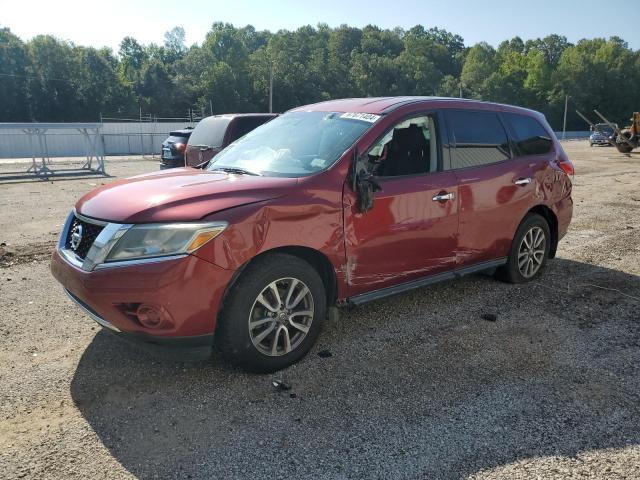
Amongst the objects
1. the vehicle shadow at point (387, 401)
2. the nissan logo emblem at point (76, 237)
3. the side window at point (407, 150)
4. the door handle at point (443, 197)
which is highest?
the side window at point (407, 150)

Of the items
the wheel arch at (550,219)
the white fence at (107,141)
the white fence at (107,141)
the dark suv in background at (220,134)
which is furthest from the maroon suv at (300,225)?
the white fence at (107,141)

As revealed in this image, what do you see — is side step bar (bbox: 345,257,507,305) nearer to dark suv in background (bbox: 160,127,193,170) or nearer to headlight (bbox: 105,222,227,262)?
headlight (bbox: 105,222,227,262)

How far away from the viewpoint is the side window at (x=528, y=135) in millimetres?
5301

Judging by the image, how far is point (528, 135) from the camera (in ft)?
17.8

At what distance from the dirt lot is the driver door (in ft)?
1.78

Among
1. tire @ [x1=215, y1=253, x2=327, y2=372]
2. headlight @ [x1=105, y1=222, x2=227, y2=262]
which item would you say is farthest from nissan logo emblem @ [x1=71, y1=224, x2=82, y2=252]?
tire @ [x1=215, y1=253, x2=327, y2=372]

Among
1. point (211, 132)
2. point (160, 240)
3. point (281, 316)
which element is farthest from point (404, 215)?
point (211, 132)

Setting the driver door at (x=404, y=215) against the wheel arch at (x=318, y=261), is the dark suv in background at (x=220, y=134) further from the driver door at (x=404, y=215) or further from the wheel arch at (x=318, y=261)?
the wheel arch at (x=318, y=261)

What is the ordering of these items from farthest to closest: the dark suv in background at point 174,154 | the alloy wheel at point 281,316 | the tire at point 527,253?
the dark suv in background at point 174,154 < the tire at point 527,253 < the alloy wheel at point 281,316

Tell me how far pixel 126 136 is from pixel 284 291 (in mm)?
33790

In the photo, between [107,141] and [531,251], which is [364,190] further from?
[107,141]

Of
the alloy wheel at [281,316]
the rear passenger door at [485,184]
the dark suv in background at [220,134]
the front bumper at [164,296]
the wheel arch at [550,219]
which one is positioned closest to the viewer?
the front bumper at [164,296]

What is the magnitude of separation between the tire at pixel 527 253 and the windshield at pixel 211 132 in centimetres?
623

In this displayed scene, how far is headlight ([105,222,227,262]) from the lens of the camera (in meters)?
3.10
